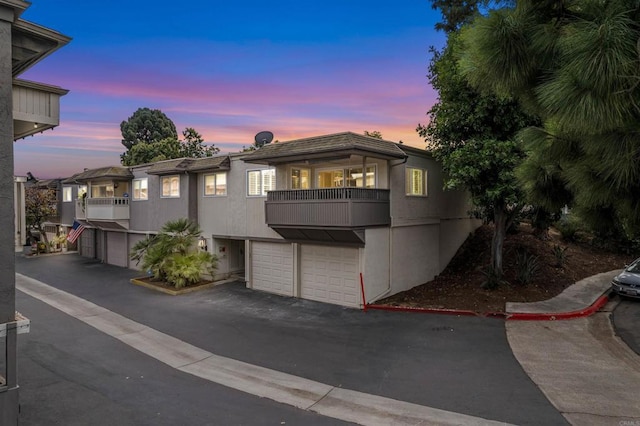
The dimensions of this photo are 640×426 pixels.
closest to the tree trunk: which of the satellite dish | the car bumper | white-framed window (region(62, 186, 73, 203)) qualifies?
the car bumper

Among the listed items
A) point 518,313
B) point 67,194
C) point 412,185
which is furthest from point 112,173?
point 518,313

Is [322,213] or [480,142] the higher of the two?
[480,142]

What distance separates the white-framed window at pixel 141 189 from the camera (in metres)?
21.8

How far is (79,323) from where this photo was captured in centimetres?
1153

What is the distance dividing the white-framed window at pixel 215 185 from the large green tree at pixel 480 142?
1015 centimetres

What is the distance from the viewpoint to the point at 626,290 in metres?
13.0

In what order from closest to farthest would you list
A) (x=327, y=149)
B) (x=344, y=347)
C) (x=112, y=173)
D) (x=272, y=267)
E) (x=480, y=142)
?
(x=344, y=347) < (x=327, y=149) < (x=480, y=142) < (x=272, y=267) < (x=112, y=173)

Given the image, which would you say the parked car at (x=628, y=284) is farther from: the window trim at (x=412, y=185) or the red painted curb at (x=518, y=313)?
the window trim at (x=412, y=185)

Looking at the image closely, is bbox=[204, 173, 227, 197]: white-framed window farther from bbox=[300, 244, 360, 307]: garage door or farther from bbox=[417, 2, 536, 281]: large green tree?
bbox=[417, 2, 536, 281]: large green tree

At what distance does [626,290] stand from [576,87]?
13.7 metres

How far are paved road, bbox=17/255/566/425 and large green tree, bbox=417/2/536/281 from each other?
4.78 meters

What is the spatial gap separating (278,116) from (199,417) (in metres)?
21.9

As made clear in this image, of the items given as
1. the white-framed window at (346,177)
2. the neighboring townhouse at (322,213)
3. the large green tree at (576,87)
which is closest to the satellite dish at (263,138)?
the neighboring townhouse at (322,213)

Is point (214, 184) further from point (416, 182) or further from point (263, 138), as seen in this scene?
point (416, 182)
